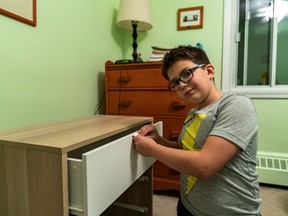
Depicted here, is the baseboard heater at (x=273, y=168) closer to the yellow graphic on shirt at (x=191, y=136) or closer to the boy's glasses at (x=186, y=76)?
the yellow graphic on shirt at (x=191, y=136)

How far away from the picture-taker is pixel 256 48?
1986mm

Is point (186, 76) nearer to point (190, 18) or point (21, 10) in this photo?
point (21, 10)

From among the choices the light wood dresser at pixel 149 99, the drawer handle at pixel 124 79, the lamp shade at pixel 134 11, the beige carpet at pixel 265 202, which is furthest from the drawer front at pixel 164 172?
the lamp shade at pixel 134 11

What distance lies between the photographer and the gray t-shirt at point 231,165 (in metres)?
0.63

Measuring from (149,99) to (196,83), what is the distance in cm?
87

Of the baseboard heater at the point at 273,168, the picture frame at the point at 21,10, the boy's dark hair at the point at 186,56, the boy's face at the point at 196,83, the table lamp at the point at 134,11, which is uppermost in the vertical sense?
the table lamp at the point at 134,11

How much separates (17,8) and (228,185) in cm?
124

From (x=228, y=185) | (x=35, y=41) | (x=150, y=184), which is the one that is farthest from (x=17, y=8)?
(x=228, y=185)

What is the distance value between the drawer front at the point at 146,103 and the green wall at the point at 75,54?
182mm

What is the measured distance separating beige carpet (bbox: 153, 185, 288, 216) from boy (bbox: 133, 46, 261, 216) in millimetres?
698

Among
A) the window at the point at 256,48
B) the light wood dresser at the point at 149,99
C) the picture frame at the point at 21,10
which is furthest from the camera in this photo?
the window at the point at 256,48

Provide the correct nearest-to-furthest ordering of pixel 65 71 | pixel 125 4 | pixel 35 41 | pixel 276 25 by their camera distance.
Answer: pixel 35 41 < pixel 65 71 < pixel 125 4 < pixel 276 25

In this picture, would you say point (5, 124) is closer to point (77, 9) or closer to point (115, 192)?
point (115, 192)

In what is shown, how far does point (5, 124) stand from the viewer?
1.07 m
